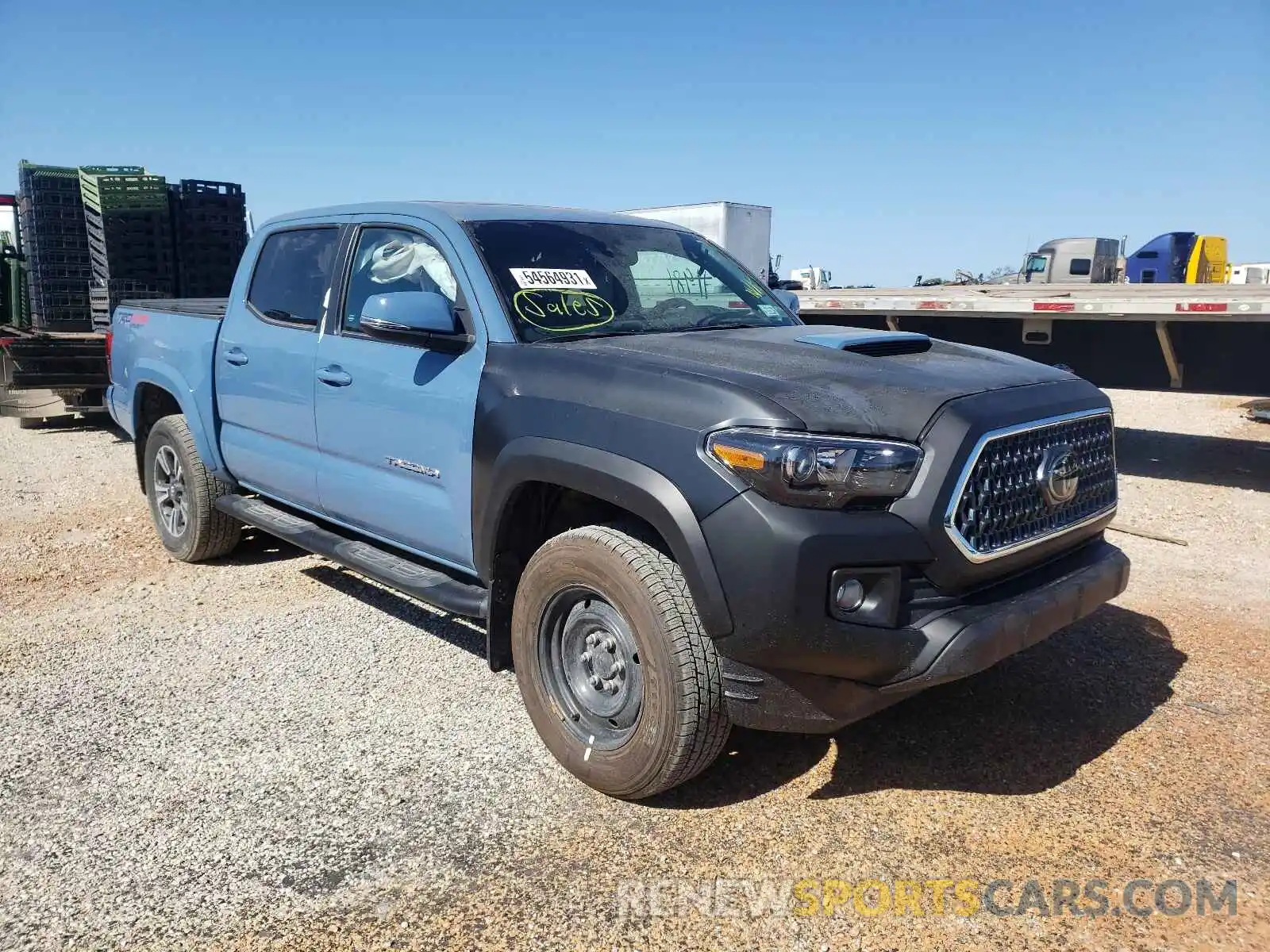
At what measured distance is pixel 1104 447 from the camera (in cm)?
350

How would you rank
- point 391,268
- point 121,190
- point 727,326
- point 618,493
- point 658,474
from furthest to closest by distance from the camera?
1. point 121,190
2. point 391,268
3. point 727,326
4. point 618,493
5. point 658,474

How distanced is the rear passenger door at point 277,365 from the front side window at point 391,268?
0.63 feet

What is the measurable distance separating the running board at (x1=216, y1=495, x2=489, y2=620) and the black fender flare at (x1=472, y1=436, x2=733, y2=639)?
0.81ft

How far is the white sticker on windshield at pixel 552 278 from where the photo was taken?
12.3 feet

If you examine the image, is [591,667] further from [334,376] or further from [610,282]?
[334,376]

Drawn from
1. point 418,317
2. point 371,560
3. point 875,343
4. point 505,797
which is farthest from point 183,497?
point 875,343

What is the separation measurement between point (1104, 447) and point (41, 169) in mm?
13832

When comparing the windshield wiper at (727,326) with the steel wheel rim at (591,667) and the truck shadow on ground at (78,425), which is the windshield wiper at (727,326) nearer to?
the steel wheel rim at (591,667)

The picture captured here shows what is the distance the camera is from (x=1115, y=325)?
8.43 meters

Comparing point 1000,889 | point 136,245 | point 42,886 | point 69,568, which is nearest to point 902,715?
point 1000,889

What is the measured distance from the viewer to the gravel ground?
8.69 ft

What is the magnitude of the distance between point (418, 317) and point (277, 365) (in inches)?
57.0

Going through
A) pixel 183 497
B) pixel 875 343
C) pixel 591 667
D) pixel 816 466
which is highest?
pixel 875 343

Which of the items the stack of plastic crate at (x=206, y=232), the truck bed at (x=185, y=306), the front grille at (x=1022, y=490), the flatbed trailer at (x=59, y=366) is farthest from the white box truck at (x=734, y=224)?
the front grille at (x=1022, y=490)
